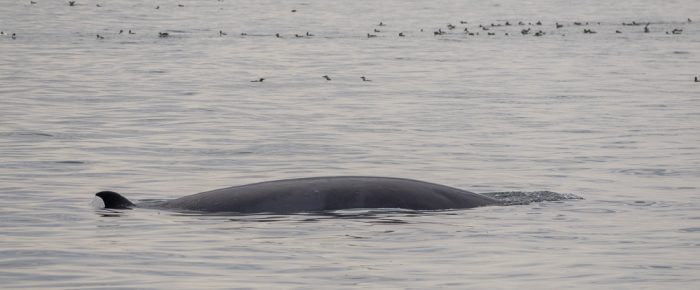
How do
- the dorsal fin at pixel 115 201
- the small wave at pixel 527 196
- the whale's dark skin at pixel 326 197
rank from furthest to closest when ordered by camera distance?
1. the small wave at pixel 527 196
2. the dorsal fin at pixel 115 201
3. the whale's dark skin at pixel 326 197

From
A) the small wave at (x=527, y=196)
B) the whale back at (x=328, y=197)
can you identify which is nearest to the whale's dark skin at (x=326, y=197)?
the whale back at (x=328, y=197)

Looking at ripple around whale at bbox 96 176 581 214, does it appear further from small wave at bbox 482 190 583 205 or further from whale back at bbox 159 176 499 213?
small wave at bbox 482 190 583 205

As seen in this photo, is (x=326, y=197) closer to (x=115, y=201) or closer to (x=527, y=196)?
(x=115, y=201)

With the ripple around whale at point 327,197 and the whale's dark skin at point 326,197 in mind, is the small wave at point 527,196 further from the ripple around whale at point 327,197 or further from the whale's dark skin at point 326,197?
the whale's dark skin at point 326,197

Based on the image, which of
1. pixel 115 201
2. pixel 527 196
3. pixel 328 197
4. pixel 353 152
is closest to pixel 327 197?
pixel 328 197

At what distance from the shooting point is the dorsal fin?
17.0m

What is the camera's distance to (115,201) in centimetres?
1722

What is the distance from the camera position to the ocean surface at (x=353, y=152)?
13.6 metres

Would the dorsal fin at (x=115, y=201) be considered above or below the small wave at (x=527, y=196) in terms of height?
above

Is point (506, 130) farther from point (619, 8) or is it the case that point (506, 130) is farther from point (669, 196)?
point (619, 8)

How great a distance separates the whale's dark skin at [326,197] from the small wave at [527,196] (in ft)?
3.75

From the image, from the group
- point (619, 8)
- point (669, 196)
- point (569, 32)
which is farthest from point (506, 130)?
point (619, 8)

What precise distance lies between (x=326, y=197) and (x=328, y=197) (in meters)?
0.02

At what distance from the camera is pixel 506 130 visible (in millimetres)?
28203
